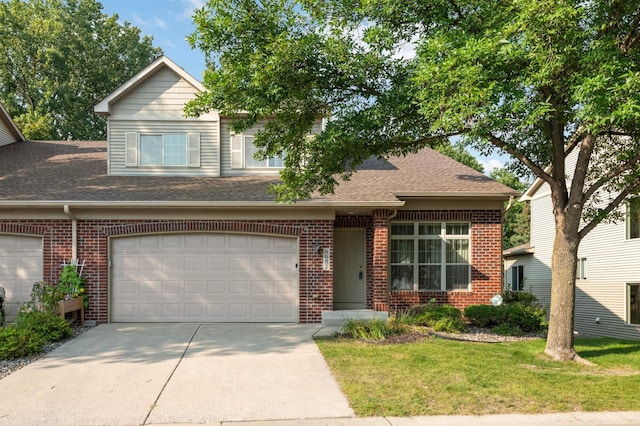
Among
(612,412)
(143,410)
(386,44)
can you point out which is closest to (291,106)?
(386,44)

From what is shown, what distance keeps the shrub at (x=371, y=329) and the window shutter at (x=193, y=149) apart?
6.62 metres

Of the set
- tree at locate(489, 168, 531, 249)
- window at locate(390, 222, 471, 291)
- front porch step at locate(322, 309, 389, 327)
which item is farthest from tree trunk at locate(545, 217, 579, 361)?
tree at locate(489, 168, 531, 249)

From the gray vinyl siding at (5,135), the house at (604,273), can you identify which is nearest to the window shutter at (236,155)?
the gray vinyl siding at (5,135)

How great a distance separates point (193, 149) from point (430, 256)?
7.10 metres

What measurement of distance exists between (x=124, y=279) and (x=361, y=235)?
20.1 feet

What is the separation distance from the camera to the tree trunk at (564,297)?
874cm

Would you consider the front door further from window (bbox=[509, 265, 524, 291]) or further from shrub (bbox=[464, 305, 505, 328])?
window (bbox=[509, 265, 524, 291])

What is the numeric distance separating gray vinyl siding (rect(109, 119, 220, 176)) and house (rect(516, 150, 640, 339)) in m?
12.8

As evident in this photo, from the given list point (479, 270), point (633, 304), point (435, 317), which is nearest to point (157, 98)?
point (435, 317)

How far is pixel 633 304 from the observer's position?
1853cm

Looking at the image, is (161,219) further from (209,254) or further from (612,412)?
(612,412)

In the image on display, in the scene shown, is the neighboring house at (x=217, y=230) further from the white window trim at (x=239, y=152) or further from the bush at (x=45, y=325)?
the bush at (x=45, y=325)

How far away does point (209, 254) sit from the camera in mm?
12742

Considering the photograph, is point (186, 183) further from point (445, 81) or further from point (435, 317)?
point (445, 81)
